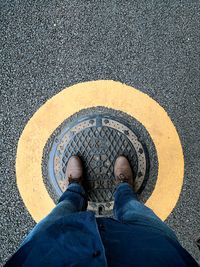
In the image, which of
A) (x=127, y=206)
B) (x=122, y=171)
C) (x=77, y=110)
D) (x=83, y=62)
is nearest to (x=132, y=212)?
(x=127, y=206)

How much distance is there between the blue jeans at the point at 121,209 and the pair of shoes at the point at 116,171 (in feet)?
0.20

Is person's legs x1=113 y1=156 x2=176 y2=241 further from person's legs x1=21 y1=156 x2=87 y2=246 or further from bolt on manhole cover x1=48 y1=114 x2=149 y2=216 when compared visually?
person's legs x1=21 y1=156 x2=87 y2=246

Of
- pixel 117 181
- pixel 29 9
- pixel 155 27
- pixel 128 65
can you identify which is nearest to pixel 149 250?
pixel 117 181

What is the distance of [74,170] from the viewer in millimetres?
2158

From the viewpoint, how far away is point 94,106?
7.29 feet

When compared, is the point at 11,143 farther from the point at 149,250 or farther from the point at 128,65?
the point at 149,250

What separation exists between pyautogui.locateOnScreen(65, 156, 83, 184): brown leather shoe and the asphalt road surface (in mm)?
323

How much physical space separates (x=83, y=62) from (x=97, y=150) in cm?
51

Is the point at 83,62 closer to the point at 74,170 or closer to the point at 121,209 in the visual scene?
the point at 74,170

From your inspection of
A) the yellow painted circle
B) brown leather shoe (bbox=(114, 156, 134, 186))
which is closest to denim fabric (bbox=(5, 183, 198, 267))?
brown leather shoe (bbox=(114, 156, 134, 186))

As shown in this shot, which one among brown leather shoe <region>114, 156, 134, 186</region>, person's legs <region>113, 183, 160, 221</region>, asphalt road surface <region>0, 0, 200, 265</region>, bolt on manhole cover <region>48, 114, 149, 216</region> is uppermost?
asphalt road surface <region>0, 0, 200, 265</region>

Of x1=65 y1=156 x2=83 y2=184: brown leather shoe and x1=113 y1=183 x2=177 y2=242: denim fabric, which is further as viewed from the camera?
x1=65 y1=156 x2=83 y2=184: brown leather shoe

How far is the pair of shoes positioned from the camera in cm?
214

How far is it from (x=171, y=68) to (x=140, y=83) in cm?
20
